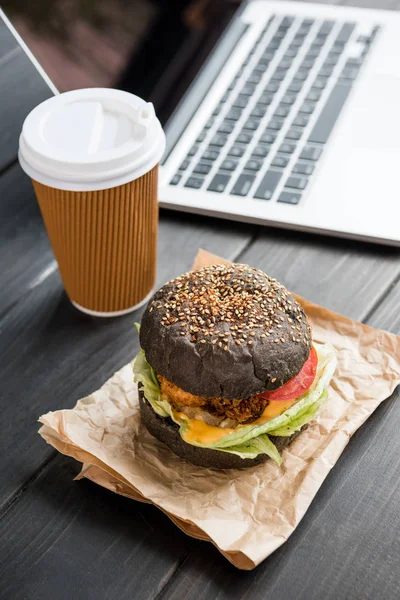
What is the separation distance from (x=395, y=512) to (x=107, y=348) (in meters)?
0.53

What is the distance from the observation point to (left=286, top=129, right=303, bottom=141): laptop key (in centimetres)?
150

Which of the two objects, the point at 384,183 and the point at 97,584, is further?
the point at 384,183

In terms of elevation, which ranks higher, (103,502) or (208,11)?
(208,11)

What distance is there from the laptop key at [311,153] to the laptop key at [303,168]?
0.07ft

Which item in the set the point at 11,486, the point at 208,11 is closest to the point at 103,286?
the point at 11,486

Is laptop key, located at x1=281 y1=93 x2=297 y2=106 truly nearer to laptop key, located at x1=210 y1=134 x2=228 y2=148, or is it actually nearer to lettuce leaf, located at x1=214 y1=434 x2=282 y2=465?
laptop key, located at x1=210 y1=134 x2=228 y2=148

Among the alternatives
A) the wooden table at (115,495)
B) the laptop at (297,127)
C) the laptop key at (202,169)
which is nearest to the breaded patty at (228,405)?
the wooden table at (115,495)

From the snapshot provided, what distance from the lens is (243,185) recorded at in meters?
1.43

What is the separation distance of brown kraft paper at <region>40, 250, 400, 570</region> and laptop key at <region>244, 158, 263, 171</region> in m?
0.40

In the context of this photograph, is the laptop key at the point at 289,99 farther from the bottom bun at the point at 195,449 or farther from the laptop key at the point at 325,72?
the bottom bun at the point at 195,449

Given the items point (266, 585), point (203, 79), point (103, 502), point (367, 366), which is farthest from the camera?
point (203, 79)

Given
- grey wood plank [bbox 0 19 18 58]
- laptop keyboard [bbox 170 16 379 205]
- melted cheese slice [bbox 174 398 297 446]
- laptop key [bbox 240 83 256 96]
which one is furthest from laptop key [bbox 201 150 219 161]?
melted cheese slice [bbox 174 398 297 446]

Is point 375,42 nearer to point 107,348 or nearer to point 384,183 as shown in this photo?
point 384,183

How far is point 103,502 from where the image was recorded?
1021 mm
